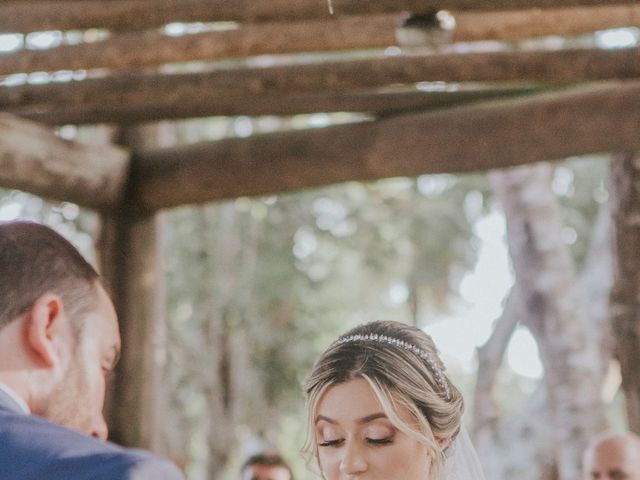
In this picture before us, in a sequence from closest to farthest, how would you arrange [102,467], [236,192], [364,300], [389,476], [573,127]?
1. [102,467]
2. [389,476]
3. [573,127]
4. [236,192]
5. [364,300]

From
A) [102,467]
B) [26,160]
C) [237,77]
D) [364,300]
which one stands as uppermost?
[364,300]

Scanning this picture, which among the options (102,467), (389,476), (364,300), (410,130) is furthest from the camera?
(364,300)

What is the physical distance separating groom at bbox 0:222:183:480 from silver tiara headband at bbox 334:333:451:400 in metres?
1.44

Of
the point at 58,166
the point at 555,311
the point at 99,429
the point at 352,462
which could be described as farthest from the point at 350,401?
the point at 555,311

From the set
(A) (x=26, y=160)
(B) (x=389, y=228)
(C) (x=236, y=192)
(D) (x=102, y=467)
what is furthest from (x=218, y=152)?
(B) (x=389, y=228)

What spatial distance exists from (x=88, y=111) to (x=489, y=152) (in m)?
2.00

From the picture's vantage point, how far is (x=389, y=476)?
2.98 meters

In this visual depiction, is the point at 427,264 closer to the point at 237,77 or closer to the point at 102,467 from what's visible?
the point at 237,77

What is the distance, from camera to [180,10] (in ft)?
14.3

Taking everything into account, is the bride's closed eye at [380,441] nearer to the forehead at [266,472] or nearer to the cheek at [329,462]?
the cheek at [329,462]

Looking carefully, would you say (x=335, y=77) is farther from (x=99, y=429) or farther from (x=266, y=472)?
(x=99, y=429)

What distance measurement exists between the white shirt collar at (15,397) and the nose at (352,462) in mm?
1445

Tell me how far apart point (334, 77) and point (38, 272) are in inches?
125

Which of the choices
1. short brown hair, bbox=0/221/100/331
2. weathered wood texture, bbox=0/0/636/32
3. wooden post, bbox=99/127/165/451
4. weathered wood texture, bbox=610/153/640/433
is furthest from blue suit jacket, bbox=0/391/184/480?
weathered wood texture, bbox=610/153/640/433
